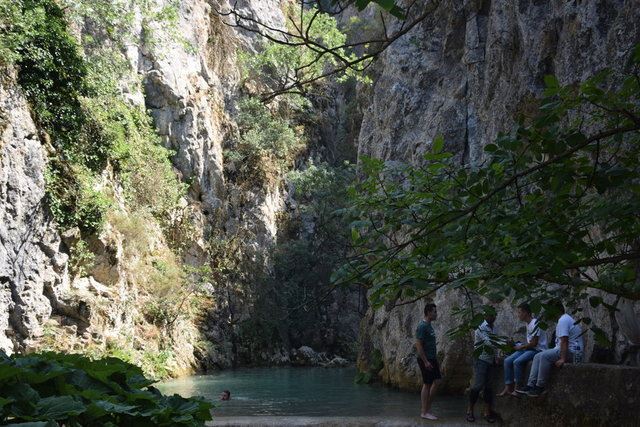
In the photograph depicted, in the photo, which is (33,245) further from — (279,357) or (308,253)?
(308,253)

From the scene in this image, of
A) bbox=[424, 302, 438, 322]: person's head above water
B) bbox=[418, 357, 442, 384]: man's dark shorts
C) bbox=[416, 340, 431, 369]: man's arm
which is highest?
bbox=[424, 302, 438, 322]: person's head above water

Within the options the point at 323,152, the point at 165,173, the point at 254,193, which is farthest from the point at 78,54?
the point at 323,152

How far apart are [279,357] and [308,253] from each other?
517cm

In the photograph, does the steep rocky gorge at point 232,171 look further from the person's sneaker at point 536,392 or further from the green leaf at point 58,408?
the green leaf at point 58,408

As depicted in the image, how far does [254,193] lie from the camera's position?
98.6 ft

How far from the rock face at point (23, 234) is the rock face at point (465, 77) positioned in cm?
827

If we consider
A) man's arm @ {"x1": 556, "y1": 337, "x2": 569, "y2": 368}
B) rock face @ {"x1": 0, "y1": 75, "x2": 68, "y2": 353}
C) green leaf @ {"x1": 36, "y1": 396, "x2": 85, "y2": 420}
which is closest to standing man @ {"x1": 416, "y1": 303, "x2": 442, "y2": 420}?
man's arm @ {"x1": 556, "y1": 337, "x2": 569, "y2": 368}

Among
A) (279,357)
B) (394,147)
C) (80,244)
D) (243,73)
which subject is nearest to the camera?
(80,244)

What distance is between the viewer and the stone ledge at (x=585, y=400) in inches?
212

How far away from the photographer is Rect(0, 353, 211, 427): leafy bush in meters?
2.06

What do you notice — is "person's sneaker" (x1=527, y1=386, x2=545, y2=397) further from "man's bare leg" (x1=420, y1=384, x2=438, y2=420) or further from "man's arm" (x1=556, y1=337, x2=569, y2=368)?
"man's bare leg" (x1=420, y1=384, x2=438, y2=420)

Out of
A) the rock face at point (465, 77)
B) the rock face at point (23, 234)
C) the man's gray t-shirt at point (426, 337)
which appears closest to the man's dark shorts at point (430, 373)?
the man's gray t-shirt at point (426, 337)

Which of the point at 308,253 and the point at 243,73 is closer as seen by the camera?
the point at 308,253

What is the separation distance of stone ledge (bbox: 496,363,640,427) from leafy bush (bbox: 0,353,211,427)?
3.97 m
